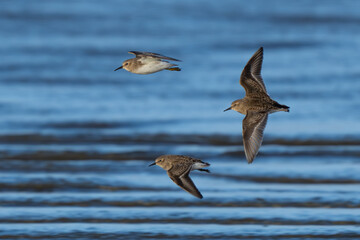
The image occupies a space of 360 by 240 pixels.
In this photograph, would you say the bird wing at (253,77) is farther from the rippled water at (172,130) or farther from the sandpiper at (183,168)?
the rippled water at (172,130)

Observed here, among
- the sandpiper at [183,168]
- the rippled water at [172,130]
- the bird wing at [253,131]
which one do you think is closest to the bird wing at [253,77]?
the bird wing at [253,131]

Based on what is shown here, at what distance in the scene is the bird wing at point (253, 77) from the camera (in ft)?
24.6

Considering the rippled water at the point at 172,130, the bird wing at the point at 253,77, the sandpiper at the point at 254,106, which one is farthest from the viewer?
the rippled water at the point at 172,130

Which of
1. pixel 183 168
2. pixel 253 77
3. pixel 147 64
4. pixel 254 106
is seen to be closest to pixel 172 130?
pixel 147 64

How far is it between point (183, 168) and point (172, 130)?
6709mm

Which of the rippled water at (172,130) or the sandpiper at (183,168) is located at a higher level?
the rippled water at (172,130)

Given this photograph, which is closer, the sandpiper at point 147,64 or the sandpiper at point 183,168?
the sandpiper at point 183,168

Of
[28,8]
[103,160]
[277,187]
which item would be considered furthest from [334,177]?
[28,8]

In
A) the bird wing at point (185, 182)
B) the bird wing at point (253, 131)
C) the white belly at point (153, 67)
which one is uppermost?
the white belly at point (153, 67)

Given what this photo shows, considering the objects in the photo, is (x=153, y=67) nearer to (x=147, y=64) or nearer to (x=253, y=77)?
(x=147, y=64)

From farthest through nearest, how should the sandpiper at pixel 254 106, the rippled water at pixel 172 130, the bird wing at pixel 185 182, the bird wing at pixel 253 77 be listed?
the rippled water at pixel 172 130
the bird wing at pixel 253 77
the sandpiper at pixel 254 106
the bird wing at pixel 185 182

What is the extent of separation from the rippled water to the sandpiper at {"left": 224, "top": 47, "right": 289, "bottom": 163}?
2.26 meters

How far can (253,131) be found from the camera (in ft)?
24.1

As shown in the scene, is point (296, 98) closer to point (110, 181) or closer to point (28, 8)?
point (110, 181)
